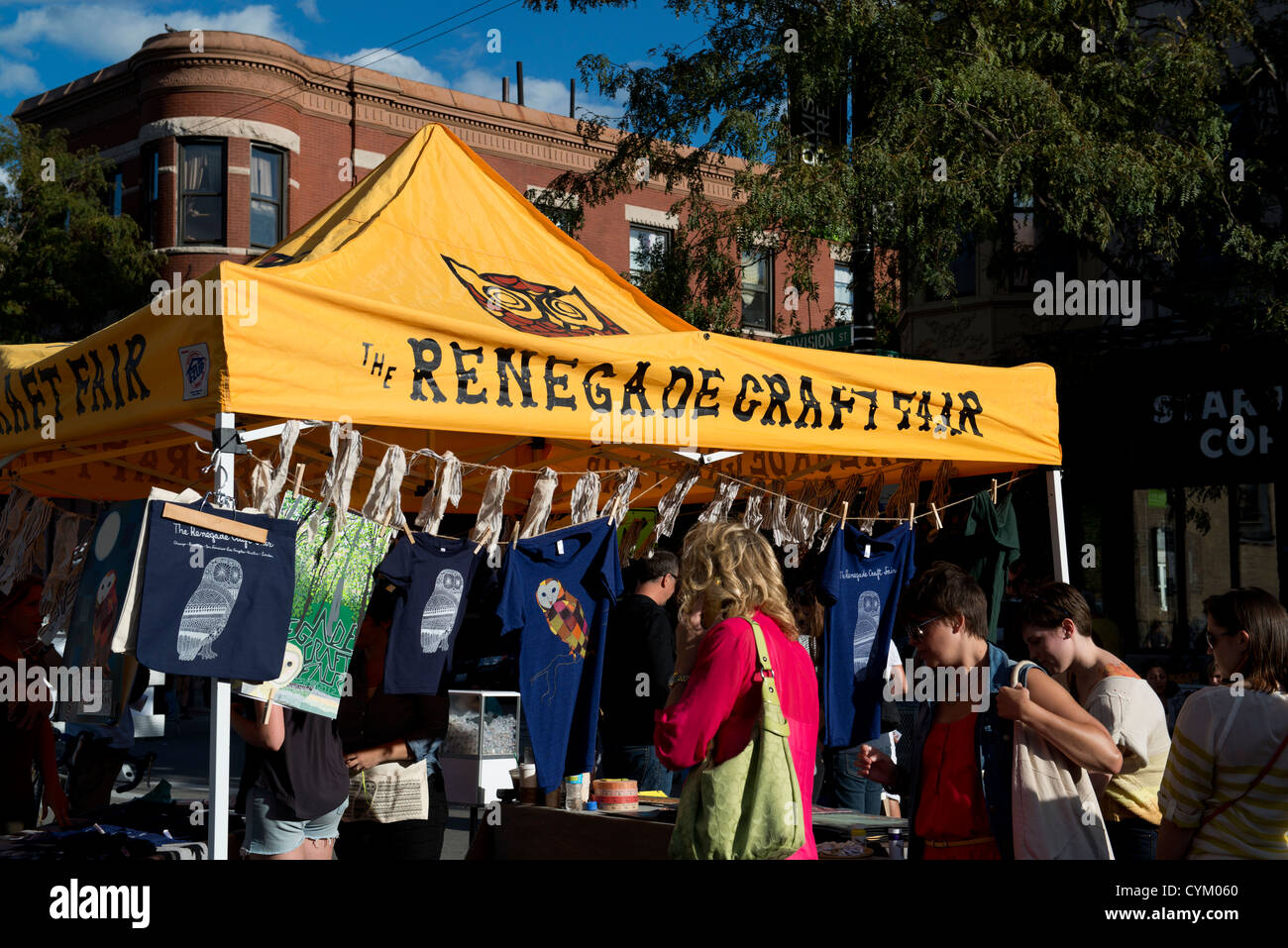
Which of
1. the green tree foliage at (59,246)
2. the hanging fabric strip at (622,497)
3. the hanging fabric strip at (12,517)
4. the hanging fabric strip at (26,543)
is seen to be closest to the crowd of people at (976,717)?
the hanging fabric strip at (622,497)

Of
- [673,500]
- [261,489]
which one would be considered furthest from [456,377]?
[673,500]

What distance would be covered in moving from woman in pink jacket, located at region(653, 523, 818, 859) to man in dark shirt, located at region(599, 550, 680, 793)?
8.06 ft

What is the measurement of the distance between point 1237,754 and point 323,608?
3507 millimetres

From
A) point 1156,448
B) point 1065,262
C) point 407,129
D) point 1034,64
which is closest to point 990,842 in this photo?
point 1034,64

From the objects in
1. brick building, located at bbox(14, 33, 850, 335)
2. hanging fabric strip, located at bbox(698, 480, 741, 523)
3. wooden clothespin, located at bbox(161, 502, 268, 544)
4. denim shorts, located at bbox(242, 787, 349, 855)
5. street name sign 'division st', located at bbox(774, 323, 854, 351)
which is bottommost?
denim shorts, located at bbox(242, 787, 349, 855)

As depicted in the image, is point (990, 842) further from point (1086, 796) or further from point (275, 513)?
point (275, 513)

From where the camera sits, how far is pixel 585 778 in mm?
6062

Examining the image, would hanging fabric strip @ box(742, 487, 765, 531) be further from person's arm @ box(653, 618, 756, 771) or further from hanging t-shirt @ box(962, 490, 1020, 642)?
person's arm @ box(653, 618, 756, 771)

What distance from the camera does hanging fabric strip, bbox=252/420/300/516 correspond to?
493 centimetres

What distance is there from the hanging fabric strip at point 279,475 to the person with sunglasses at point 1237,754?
11.3 feet

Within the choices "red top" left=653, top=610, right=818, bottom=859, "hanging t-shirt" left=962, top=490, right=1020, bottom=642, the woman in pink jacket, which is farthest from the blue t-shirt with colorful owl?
"hanging t-shirt" left=962, top=490, right=1020, bottom=642

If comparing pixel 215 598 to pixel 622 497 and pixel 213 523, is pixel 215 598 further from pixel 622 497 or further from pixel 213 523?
pixel 622 497

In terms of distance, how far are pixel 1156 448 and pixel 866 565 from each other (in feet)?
29.2

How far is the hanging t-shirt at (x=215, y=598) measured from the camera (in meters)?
4.41
